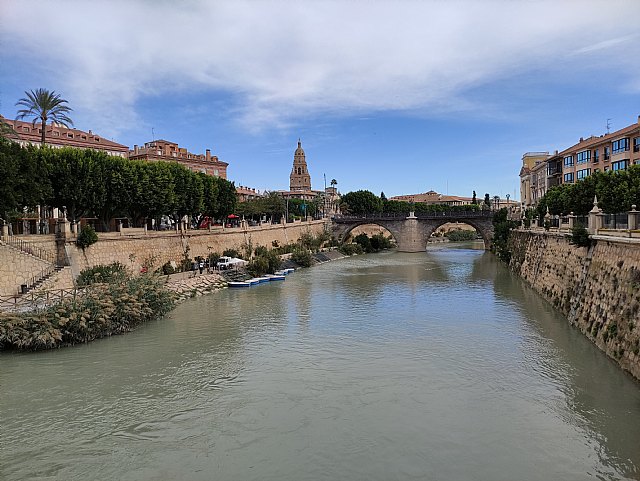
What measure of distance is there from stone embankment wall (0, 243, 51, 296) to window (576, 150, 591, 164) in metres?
59.5

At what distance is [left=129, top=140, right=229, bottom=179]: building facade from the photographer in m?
74.9

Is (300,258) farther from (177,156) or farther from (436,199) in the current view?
(436,199)

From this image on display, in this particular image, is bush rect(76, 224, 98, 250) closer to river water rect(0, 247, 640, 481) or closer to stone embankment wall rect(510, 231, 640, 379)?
river water rect(0, 247, 640, 481)

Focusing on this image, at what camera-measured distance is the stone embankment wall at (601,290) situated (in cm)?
1706

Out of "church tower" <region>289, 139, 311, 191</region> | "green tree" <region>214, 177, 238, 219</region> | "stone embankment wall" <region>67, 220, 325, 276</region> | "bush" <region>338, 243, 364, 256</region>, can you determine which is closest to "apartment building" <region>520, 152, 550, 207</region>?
"bush" <region>338, 243, 364, 256</region>

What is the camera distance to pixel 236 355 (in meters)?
21.2

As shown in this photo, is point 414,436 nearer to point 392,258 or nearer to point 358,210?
point 392,258


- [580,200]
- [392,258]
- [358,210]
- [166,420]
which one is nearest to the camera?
[166,420]

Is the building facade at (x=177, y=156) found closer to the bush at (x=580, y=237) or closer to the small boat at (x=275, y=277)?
the small boat at (x=275, y=277)

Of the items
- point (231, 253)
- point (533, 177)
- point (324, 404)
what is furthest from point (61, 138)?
point (533, 177)

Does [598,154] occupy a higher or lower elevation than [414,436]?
higher

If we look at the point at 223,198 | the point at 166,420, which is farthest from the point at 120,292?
the point at 223,198

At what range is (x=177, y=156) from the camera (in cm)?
7975

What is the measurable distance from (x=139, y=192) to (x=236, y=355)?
2188cm
